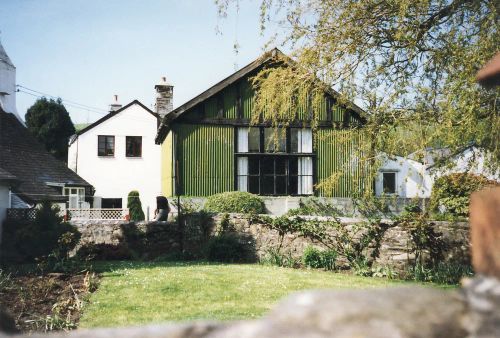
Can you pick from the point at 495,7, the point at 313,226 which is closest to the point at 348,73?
the point at 495,7

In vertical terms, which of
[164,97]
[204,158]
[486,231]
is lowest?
[486,231]

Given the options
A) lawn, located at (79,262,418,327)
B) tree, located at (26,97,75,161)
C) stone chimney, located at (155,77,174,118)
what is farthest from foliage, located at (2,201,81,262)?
tree, located at (26,97,75,161)

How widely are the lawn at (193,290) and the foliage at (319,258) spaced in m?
0.50

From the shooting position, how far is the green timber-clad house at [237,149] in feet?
67.4

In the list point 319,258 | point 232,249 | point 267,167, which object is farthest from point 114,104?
point 319,258

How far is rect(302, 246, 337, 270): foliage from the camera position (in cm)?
1152

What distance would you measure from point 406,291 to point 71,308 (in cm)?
637

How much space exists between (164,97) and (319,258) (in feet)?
68.1

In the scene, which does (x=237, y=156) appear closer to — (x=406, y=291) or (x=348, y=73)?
(x=348, y=73)

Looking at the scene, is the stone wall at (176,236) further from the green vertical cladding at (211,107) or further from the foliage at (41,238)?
the green vertical cladding at (211,107)

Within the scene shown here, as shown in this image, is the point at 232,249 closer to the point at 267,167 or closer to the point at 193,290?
the point at 193,290

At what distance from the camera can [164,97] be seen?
29844 millimetres

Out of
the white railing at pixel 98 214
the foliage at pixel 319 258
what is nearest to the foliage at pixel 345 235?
the foliage at pixel 319 258

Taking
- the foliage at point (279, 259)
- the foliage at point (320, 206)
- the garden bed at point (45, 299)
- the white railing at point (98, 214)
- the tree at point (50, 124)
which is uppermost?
the tree at point (50, 124)
